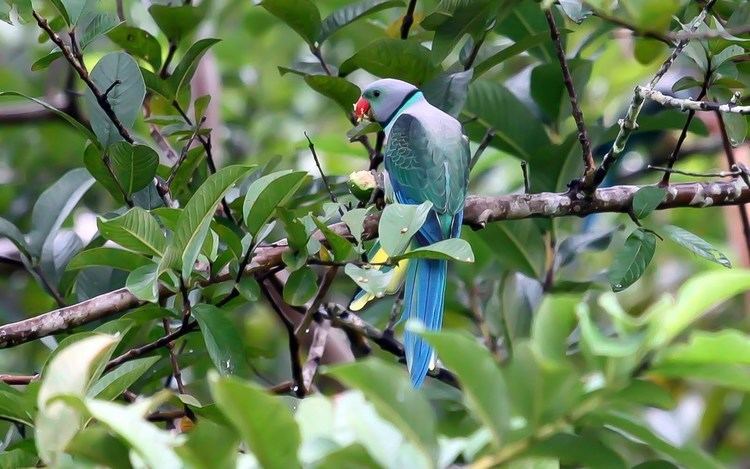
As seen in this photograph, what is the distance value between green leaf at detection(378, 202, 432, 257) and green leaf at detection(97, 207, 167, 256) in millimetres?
363

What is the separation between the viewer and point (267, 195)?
5.24ft

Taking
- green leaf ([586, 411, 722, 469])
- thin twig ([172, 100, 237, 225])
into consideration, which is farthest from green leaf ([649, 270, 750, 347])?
thin twig ([172, 100, 237, 225])

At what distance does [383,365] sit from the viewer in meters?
0.93

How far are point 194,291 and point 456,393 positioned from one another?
769 millimetres

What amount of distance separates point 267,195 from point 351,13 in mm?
750

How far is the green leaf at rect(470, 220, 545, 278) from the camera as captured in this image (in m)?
2.44

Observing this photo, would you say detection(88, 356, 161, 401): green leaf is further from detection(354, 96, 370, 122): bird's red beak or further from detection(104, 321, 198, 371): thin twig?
detection(354, 96, 370, 122): bird's red beak

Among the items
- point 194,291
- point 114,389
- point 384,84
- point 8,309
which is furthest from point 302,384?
point 8,309

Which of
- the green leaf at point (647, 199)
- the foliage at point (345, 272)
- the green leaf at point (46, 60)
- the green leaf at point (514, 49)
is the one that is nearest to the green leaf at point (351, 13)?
the foliage at point (345, 272)

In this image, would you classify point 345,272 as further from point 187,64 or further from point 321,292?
point 187,64

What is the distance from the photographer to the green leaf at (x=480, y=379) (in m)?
0.94

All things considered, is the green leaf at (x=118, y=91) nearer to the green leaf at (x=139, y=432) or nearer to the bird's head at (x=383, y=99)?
the bird's head at (x=383, y=99)

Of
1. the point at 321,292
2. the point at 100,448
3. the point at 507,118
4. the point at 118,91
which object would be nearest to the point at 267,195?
the point at 321,292

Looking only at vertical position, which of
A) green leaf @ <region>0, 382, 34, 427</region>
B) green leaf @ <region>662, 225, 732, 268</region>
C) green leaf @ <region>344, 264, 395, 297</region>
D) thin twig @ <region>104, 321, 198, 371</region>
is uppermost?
green leaf @ <region>344, 264, 395, 297</region>
